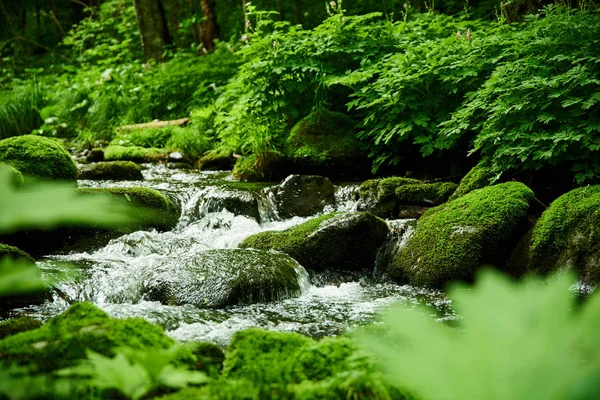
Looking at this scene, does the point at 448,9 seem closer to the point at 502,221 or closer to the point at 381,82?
the point at 381,82

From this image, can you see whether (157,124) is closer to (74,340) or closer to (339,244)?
(339,244)

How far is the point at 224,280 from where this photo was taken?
472cm

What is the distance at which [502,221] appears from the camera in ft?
16.8

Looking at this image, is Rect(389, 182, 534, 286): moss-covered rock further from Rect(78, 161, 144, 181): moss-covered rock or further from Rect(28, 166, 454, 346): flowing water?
Rect(78, 161, 144, 181): moss-covered rock

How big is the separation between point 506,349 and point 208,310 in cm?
393

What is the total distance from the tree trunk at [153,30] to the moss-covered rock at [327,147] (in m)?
8.55

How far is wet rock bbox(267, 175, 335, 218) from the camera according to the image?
7094 mm

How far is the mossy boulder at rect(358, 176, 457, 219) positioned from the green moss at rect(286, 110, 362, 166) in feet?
4.84

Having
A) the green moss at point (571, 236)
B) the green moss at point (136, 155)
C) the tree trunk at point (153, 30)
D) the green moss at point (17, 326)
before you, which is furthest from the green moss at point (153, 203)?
the tree trunk at point (153, 30)

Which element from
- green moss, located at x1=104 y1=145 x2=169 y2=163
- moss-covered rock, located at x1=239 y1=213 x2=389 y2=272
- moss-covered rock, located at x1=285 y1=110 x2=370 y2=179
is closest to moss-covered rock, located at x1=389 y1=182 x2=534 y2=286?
moss-covered rock, located at x1=239 y1=213 x2=389 y2=272

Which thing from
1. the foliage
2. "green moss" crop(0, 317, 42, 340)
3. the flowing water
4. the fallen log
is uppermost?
the foliage

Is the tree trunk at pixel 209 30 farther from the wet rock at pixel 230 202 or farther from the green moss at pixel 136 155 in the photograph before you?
the wet rock at pixel 230 202

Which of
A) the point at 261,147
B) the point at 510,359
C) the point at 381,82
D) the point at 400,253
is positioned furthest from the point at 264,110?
the point at 510,359

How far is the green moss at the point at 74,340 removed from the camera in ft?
5.37
